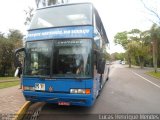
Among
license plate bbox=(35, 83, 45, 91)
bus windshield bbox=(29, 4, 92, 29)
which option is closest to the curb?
license plate bbox=(35, 83, 45, 91)

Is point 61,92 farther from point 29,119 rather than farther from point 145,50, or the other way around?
point 145,50

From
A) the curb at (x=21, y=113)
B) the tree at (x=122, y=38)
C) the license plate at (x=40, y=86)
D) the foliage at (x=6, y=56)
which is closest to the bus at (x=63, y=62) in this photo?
the license plate at (x=40, y=86)

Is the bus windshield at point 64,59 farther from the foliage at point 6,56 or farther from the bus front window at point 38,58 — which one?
the foliage at point 6,56

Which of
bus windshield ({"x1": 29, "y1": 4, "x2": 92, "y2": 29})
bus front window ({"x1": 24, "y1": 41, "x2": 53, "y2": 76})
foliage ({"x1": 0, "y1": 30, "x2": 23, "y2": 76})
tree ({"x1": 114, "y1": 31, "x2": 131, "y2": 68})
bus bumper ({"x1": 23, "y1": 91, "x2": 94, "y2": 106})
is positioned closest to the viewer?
bus bumper ({"x1": 23, "y1": 91, "x2": 94, "y2": 106})

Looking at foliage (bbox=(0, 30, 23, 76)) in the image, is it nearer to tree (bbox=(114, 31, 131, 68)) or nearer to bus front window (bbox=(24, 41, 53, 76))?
bus front window (bbox=(24, 41, 53, 76))

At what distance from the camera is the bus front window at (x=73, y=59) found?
299 inches

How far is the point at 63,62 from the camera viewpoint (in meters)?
7.71

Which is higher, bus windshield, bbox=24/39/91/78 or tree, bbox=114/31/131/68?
tree, bbox=114/31/131/68

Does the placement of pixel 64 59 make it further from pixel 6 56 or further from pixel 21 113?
pixel 6 56

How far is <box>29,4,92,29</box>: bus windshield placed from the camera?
8297mm

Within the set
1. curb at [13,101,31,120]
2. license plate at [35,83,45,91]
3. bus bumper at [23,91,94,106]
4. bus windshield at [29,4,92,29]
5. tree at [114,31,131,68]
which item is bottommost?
curb at [13,101,31,120]

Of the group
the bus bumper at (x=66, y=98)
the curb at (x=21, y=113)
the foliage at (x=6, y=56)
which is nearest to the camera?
the curb at (x=21, y=113)

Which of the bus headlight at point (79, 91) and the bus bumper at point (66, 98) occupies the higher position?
the bus headlight at point (79, 91)

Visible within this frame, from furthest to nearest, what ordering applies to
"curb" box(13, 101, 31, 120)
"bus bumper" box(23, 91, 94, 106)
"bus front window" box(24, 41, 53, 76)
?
1. "bus front window" box(24, 41, 53, 76)
2. "bus bumper" box(23, 91, 94, 106)
3. "curb" box(13, 101, 31, 120)
